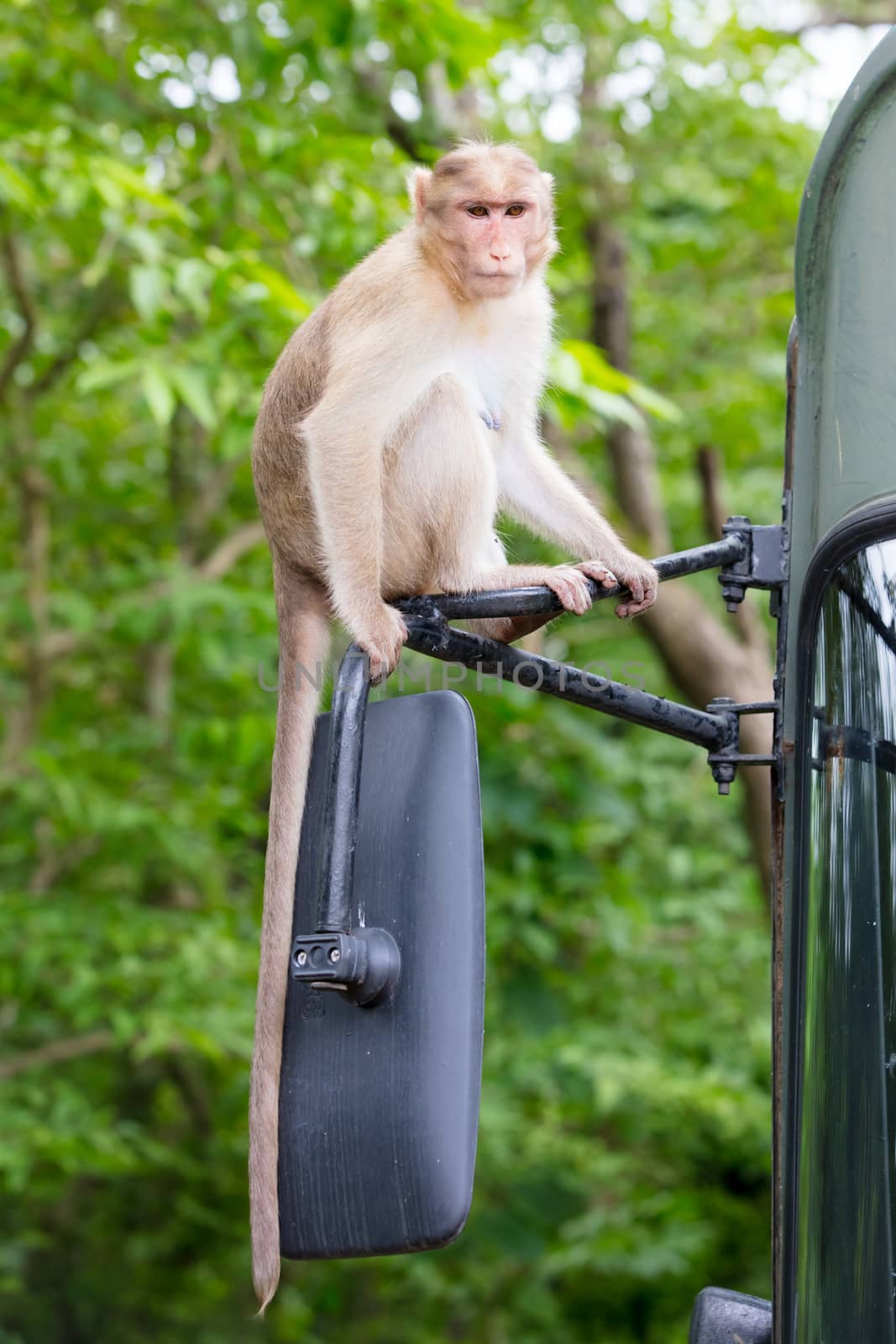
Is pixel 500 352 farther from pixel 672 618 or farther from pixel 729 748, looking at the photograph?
pixel 672 618

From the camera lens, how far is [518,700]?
16.7 ft

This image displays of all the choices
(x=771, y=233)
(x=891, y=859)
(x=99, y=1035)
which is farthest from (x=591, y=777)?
(x=891, y=859)

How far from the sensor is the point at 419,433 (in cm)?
254

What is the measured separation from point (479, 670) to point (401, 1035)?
639 millimetres

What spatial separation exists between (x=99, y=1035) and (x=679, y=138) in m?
4.65

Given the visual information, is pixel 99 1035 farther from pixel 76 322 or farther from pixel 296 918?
pixel 296 918

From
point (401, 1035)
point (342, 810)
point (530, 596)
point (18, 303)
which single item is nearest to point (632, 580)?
point (530, 596)

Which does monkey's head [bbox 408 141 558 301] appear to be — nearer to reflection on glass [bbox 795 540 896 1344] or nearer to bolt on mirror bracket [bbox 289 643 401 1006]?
reflection on glass [bbox 795 540 896 1344]

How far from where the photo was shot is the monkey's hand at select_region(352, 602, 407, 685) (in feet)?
6.10

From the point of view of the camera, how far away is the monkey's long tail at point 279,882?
148 cm

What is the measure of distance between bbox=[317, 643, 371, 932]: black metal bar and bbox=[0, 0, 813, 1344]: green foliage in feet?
6.66

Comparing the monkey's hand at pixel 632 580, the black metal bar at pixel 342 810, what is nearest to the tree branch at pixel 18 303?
the monkey's hand at pixel 632 580

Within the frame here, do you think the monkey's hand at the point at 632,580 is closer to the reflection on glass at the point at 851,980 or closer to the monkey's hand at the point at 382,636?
the monkey's hand at the point at 382,636

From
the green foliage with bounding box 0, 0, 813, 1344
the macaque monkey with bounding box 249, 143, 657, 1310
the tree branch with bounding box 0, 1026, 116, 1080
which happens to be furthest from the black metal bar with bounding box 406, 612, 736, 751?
the tree branch with bounding box 0, 1026, 116, 1080
